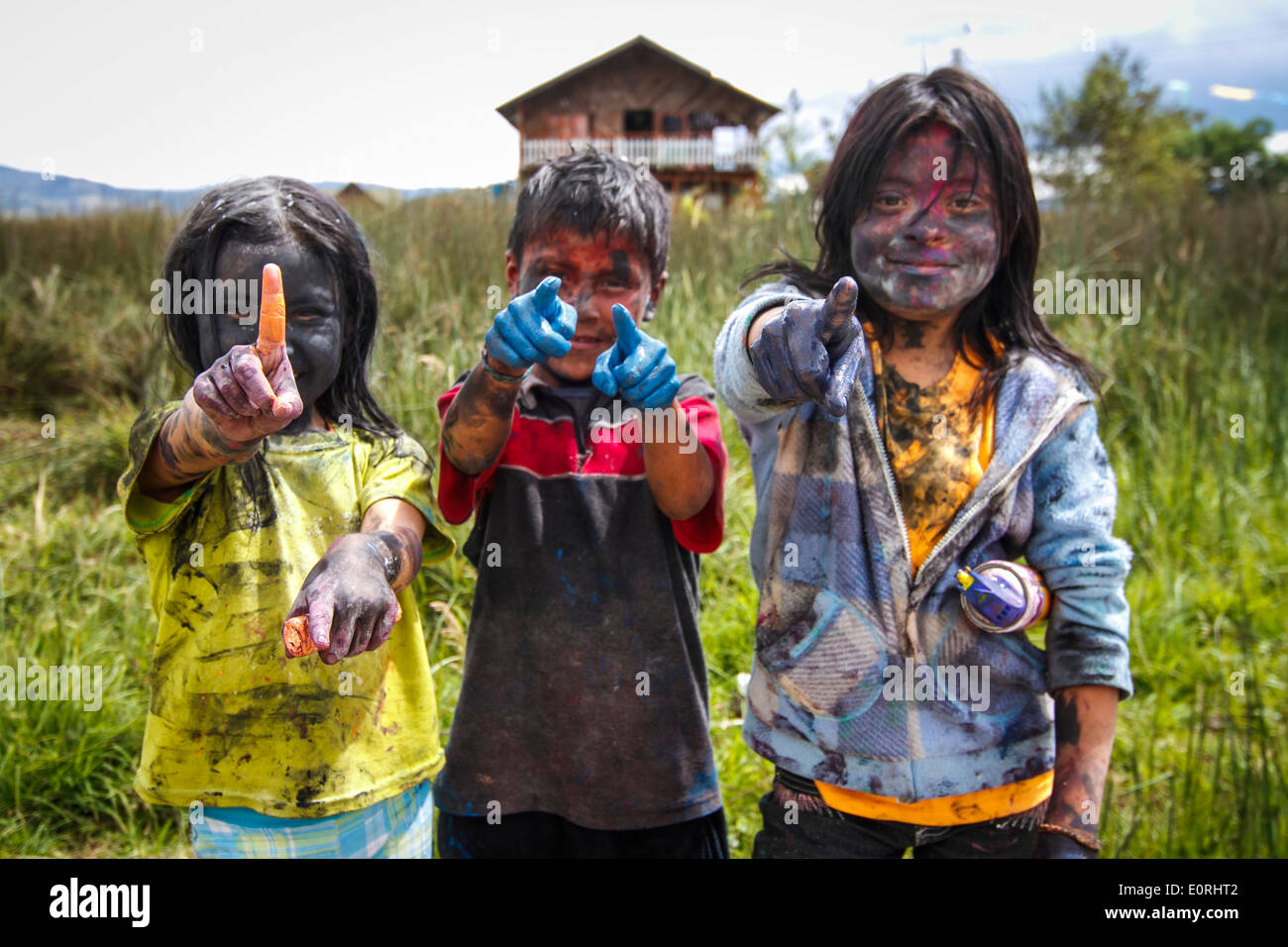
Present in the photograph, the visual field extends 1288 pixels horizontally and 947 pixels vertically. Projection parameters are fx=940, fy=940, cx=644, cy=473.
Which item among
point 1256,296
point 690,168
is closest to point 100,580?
point 1256,296

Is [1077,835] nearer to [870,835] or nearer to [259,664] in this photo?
[870,835]


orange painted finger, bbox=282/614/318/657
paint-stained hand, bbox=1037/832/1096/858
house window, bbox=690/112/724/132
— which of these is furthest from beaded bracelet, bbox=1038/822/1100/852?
house window, bbox=690/112/724/132

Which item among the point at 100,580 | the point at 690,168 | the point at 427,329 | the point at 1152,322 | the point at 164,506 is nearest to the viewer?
the point at 164,506

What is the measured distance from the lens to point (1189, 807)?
7.16ft

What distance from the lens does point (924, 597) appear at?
159cm

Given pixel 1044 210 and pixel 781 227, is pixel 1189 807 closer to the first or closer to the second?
pixel 781 227

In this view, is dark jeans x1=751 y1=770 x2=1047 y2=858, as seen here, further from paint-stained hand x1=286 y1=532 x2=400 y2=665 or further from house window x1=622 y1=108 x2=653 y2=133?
house window x1=622 y1=108 x2=653 y2=133

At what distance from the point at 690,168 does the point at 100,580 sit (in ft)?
29.9

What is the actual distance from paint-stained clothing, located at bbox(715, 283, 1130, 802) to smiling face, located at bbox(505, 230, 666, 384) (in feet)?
0.72

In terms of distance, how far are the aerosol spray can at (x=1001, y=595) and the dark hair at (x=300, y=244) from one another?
103 cm

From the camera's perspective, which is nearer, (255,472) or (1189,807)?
(255,472)

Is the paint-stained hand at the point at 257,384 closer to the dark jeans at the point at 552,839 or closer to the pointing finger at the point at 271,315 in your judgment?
the pointing finger at the point at 271,315

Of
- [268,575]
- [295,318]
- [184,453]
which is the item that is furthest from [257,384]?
[268,575]

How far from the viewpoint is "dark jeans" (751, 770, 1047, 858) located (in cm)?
158
